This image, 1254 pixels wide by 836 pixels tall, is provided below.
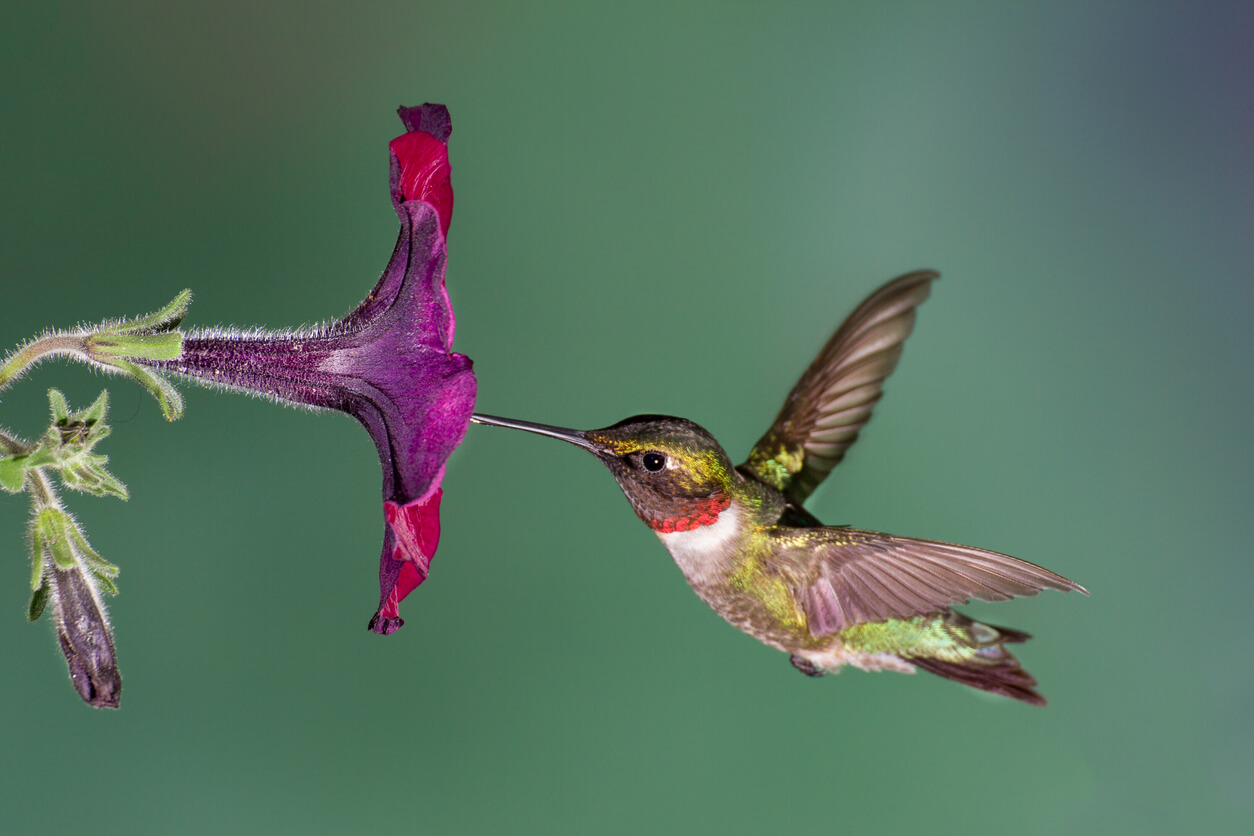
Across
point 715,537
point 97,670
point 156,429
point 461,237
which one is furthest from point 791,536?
point 156,429

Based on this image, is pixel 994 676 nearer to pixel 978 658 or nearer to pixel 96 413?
pixel 978 658

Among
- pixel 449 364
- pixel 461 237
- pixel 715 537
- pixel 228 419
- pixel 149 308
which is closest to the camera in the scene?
pixel 449 364

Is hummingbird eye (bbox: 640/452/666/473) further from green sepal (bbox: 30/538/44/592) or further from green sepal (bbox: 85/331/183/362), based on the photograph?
green sepal (bbox: 30/538/44/592)

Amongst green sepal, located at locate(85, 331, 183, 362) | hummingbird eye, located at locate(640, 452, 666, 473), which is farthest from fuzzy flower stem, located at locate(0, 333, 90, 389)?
hummingbird eye, located at locate(640, 452, 666, 473)

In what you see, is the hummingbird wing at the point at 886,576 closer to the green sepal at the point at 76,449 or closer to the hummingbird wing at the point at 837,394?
the hummingbird wing at the point at 837,394

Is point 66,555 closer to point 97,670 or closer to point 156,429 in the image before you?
point 97,670

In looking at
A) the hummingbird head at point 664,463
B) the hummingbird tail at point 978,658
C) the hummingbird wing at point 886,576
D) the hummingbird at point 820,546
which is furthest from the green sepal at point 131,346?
the hummingbird tail at point 978,658

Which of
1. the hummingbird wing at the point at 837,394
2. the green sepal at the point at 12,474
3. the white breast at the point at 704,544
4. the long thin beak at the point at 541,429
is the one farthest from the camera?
the hummingbird wing at the point at 837,394
